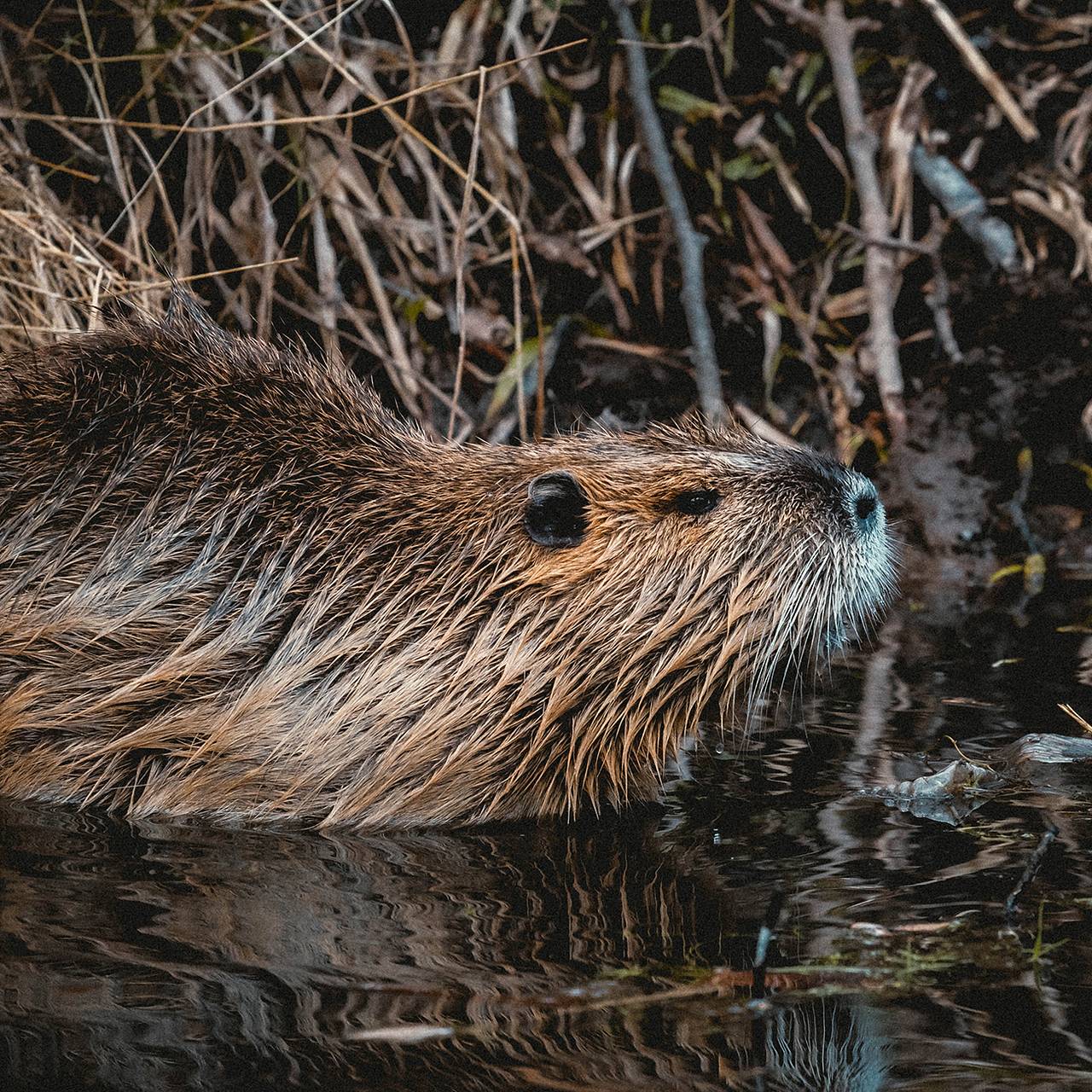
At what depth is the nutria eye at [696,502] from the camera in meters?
3.05

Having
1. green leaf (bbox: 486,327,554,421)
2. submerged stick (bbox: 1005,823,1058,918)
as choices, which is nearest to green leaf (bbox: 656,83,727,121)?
green leaf (bbox: 486,327,554,421)

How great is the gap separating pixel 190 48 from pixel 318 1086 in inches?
153

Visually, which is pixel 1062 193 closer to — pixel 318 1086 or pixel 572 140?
pixel 572 140

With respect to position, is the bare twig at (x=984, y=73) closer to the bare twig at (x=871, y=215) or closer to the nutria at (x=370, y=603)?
the bare twig at (x=871, y=215)

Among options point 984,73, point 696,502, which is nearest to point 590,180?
point 984,73

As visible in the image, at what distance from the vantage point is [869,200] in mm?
5121

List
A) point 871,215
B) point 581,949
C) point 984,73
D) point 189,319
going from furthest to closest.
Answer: point 984,73 → point 871,215 → point 189,319 → point 581,949

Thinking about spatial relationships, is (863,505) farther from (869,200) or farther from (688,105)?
(688,105)

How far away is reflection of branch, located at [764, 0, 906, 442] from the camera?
5016 mm

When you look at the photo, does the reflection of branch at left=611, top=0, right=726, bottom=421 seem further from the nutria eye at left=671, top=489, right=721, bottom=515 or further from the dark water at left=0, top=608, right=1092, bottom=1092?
the dark water at left=0, top=608, right=1092, bottom=1092

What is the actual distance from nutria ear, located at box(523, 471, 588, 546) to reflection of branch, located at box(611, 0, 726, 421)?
164 cm

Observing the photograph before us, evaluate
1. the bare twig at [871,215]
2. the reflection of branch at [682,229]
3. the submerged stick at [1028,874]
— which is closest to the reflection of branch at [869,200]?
the bare twig at [871,215]

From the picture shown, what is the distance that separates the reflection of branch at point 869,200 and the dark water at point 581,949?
2248 millimetres

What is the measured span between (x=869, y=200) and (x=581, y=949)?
3.64 metres
